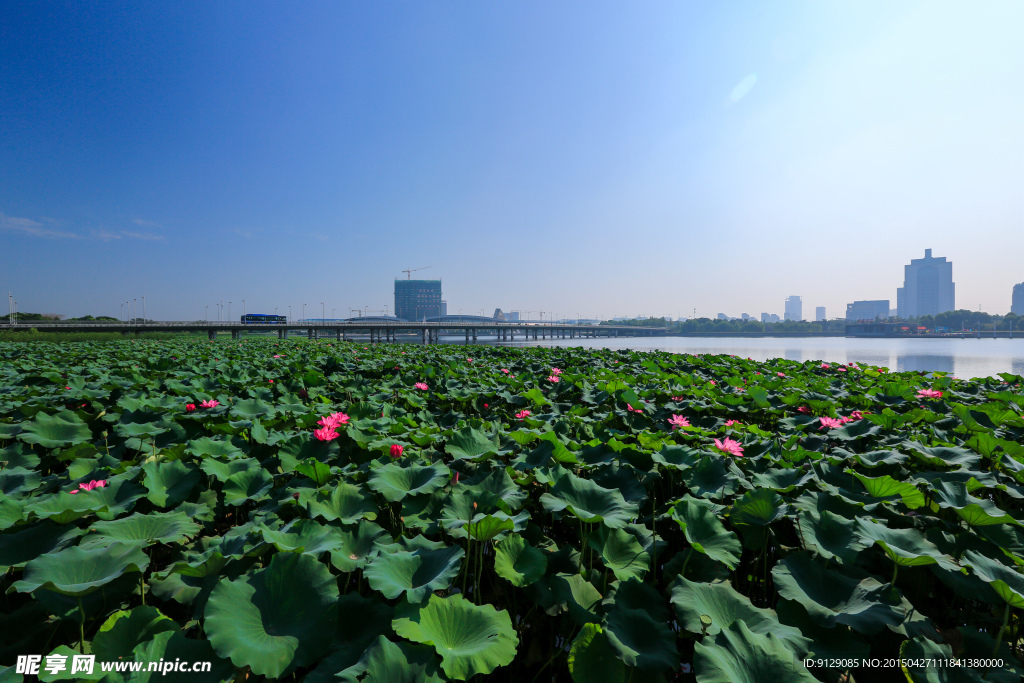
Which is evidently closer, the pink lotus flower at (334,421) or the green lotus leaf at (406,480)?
the green lotus leaf at (406,480)

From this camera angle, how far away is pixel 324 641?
3.33 feet

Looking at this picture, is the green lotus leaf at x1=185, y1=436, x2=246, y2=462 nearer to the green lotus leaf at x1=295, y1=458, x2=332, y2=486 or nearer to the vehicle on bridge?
the green lotus leaf at x1=295, y1=458, x2=332, y2=486

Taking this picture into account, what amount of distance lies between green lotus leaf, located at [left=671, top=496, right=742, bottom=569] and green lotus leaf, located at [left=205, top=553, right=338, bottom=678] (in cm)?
111

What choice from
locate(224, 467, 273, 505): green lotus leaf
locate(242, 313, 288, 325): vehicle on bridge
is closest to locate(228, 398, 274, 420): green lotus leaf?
locate(224, 467, 273, 505): green lotus leaf

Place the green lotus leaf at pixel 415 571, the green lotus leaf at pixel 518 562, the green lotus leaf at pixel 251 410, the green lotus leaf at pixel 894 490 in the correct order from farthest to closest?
the green lotus leaf at pixel 251 410
the green lotus leaf at pixel 894 490
the green lotus leaf at pixel 518 562
the green lotus leaf at pixel 415 571

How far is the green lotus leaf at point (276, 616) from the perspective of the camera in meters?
0.94

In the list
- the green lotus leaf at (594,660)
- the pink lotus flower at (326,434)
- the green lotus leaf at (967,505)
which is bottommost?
the green lotus leaf at (594,660)

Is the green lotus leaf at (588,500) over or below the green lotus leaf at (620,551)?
over

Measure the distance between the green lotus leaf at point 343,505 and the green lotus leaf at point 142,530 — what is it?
0.39 meters

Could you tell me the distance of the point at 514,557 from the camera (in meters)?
1.36

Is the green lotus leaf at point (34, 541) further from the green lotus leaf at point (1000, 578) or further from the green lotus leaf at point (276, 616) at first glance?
the green lotus leaf at point (1000, 578)

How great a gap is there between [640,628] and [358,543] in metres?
0.94

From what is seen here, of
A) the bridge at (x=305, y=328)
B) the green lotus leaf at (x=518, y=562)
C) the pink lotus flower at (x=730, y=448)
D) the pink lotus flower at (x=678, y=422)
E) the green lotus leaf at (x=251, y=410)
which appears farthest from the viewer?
the bridge at (x=305, y=328)

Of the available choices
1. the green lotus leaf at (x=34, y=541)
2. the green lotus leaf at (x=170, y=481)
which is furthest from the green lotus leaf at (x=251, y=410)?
the green lotus leaf at (x=34, y=541)
